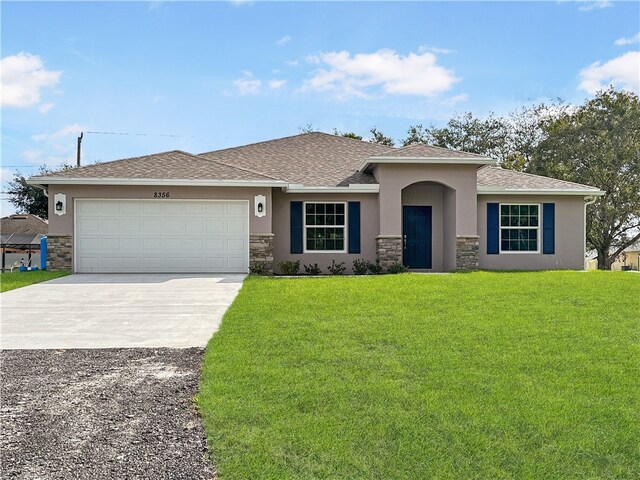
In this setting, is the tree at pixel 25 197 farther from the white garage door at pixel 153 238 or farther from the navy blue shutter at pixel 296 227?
the navy blue shutter at pixel 296 227

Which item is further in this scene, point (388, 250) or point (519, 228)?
point (519, 228)

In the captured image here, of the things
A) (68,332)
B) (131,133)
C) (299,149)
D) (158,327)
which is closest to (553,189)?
(299,149)

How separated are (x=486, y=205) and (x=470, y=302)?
28.0 feet

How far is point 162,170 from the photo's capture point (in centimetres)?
1520

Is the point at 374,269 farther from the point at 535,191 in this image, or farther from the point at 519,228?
the point at 535,191

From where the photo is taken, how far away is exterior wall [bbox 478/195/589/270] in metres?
16.7

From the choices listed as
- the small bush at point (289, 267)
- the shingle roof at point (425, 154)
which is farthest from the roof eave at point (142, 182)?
the shingle roof at point (425, 154)

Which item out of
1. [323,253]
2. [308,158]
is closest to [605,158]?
[308,158]

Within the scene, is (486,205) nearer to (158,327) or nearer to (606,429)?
(158,327)

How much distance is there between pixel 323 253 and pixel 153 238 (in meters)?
5.07

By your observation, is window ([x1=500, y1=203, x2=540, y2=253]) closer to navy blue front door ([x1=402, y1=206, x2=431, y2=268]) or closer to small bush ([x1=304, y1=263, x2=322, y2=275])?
navy blue front door ([x1=402, y1=206, x2=431, y2=268])

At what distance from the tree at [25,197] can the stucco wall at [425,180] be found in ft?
83.5

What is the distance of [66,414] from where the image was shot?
4.18 meters

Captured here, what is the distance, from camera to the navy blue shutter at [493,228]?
1669 cm
